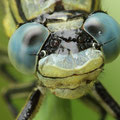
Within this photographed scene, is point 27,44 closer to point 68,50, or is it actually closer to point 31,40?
point 31,40

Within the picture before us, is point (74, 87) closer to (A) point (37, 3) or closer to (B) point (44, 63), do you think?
(B) point (44, 63)

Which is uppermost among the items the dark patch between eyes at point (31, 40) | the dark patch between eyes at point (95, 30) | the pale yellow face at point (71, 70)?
the dark patch between eyes at point (95, 30)

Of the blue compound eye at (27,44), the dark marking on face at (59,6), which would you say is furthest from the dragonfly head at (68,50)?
the dark marking on face at (59,6)

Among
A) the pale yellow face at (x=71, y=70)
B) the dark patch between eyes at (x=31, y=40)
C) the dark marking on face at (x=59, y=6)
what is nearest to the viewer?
the pale yellow face at (x=71, y=70)

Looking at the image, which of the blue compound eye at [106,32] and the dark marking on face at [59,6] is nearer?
the blue compound eye at [106,32]

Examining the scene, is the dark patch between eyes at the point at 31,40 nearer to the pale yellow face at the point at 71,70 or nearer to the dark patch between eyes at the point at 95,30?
the pale yellow face at the point at 71,70

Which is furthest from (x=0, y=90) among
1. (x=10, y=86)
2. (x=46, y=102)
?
(x=46, y=102)

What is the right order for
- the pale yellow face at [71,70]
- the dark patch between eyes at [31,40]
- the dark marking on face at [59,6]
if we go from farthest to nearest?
the dark marking on face at [59,6]
the dark patch between eyes at [31,40]
the pale yellow face at [71,70]

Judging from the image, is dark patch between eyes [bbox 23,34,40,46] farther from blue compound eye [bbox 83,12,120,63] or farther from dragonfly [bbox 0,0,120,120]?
blue compound eye [bbox 83,12,120,63]
